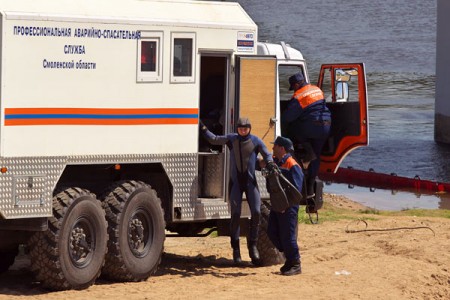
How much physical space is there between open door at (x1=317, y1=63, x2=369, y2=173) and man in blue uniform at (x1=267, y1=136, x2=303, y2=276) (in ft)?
7.97

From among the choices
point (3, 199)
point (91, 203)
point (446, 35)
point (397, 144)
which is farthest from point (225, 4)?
point (397, 144)

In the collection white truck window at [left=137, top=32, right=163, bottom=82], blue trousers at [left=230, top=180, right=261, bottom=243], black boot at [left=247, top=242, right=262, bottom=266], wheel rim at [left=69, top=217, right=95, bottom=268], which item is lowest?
black boot at [left=247, top=242, right=262, bottom=266]

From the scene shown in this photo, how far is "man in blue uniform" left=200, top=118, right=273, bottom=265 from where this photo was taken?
15.7 metres

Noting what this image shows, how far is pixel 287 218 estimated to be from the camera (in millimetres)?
15430

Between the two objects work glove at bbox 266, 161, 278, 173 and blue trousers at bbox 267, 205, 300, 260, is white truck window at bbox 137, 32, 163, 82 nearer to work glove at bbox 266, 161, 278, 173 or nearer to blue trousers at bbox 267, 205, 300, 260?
work glove at bbox 266, 161, 278, 173

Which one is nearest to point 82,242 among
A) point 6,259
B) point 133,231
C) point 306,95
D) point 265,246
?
point 133,231

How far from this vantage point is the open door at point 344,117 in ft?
58.1

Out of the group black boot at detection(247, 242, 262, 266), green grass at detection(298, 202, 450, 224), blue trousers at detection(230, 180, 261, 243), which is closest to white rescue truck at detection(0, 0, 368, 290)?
blue trousers at detection(230, 180, 261, 243)

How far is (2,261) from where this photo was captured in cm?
1549

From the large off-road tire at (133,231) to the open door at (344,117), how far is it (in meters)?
3.63

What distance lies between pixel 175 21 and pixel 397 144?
126ft

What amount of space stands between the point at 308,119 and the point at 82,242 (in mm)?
4210

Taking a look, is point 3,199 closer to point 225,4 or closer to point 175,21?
point 175,21

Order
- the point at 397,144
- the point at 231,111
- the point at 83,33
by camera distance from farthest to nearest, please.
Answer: the point at 397,144
the point at 231,111
the point at 83,33
